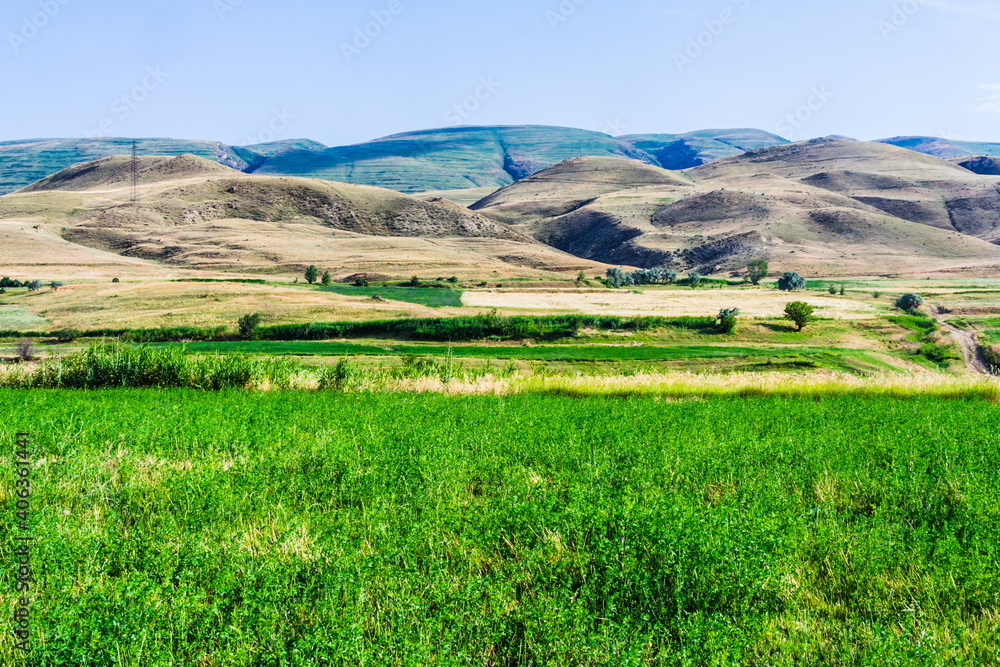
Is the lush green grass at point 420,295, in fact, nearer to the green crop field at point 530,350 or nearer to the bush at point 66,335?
the green crop field at point 530,350

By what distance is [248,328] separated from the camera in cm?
4997

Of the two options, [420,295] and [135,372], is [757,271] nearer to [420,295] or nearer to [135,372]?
[420,295]

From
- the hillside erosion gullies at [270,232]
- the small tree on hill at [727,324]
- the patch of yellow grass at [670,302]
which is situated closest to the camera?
the small tree on hill at [727,324]

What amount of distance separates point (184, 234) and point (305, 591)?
168 meters

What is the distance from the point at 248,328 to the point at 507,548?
4646 cm

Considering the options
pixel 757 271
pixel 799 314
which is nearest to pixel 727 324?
pixel 799 314

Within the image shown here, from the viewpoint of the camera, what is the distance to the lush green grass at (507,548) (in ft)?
19.6

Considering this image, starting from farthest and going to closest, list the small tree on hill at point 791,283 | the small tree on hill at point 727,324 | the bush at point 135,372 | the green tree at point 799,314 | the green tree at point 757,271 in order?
1. the green tree at point 757,271
2. the small tree on hill at point 791,283
3. the green tree at point 799,314
4. the small tree on hill at point 727,324
5. the bush at point 135,372

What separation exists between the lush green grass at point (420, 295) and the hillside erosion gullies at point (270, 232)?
113 feet

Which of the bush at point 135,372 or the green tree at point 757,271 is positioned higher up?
the green tree at point 757,271

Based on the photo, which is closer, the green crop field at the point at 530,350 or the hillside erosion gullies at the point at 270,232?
the green crop field at the point at 530,350

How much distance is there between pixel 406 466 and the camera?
10625 millimetres

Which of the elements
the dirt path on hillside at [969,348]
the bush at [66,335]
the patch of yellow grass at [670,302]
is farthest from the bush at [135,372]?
the dirt path on hillside at [969,348]

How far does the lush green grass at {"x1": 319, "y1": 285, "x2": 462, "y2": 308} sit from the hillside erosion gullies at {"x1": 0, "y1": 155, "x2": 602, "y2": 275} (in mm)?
34402
